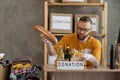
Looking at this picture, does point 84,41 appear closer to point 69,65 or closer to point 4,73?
point 69,65

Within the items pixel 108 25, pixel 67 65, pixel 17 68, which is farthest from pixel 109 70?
pixel 108 25

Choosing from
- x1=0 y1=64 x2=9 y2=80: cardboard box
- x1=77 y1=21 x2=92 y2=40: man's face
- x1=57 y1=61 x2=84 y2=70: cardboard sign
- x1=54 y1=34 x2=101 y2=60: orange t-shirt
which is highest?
x1=77 y1=21 x2=92 y2=40: man's face

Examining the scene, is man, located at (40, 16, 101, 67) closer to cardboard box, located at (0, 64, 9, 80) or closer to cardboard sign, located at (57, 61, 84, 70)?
cardboard sign, located at (57, 61, 84, 70)

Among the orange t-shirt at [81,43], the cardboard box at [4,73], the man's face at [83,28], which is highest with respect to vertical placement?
the man's face at [83,28]

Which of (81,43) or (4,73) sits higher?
(81,43)

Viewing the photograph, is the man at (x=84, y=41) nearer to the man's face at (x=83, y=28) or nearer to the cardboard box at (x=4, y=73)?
the man's face at (x=83, y=28)

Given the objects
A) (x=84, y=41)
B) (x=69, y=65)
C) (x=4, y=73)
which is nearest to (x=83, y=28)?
(x=84, y=41)

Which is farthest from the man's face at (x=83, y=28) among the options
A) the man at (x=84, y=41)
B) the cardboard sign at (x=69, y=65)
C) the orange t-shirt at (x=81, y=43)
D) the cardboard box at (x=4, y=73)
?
the cardboard box at (x=4, y=73)

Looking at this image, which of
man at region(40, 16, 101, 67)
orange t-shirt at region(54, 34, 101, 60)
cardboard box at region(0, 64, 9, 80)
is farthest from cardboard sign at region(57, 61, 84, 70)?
cardboard box at region(0, 64, 9, 80)

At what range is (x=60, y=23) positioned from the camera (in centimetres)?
369

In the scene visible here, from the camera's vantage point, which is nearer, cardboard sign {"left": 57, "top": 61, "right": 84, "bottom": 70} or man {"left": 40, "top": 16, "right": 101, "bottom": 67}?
cardboard sign {"left": 57, "top": 61, "right": 84, "bottom": 70}

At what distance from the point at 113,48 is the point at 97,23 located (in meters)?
1.41

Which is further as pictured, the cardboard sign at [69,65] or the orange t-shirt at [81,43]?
the orange t-shirt at [81,43]

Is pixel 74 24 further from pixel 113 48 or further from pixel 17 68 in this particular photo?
pixel 113 48
